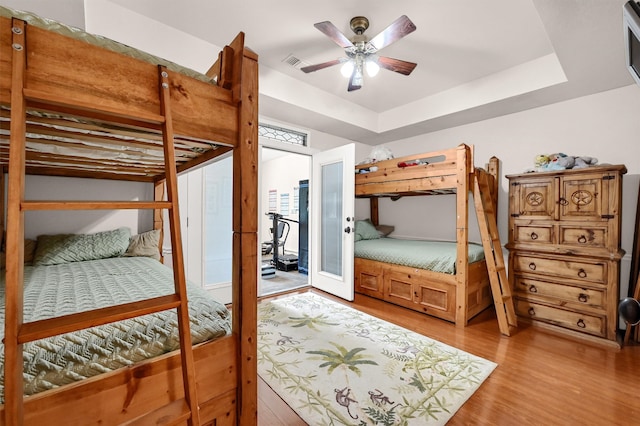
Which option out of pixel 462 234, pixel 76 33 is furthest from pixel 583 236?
pixel 76 33

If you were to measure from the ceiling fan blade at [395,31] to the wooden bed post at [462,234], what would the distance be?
131 cm

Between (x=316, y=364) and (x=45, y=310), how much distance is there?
1.62 meters

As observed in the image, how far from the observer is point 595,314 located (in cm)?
238

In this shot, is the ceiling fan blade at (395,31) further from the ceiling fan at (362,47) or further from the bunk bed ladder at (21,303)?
the bunk bed ladder at (21,303)

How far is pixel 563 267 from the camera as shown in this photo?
2.57m

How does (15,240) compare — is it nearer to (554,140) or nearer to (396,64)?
(396,64)

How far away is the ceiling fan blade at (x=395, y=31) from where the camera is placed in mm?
1835

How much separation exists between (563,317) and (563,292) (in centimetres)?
24

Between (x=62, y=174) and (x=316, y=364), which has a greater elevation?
(x=62, y=174)

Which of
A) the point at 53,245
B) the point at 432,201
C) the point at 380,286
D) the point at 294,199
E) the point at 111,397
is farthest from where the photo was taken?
the point at 294,199

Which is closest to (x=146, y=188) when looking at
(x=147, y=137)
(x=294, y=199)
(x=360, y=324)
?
(x=147, y=137)

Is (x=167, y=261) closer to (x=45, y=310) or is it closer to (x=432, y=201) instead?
(x=45, y=310)

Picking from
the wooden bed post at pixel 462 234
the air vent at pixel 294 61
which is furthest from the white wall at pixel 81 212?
the wooden bed post at pixel 462 234

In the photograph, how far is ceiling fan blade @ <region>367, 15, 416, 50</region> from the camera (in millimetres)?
1835
